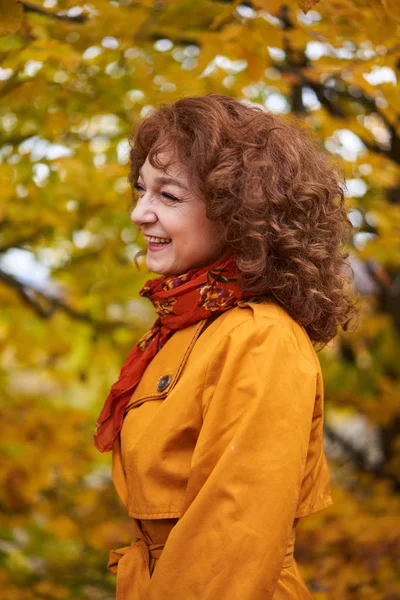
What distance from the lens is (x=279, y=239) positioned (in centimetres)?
164

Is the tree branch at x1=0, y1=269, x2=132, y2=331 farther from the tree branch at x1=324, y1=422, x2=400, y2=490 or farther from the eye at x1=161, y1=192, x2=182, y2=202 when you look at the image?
the tree branch at x1=324, y1=422, x2=400, y2=490

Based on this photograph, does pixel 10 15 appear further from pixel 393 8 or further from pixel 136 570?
pixel 136 570

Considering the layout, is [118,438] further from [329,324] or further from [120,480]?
[329,324]

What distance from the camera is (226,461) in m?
1.46

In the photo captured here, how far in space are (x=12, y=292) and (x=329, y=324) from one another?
2.25 m

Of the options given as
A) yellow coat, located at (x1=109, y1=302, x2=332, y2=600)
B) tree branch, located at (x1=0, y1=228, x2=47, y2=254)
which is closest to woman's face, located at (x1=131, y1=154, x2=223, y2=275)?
yellow coat, located at (x1=109, y1=302, x2=332, y2=600)

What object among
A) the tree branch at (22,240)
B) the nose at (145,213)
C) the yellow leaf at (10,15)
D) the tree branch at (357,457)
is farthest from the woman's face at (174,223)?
the tree branch at (357,457)

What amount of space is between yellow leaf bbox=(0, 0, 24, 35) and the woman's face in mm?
462

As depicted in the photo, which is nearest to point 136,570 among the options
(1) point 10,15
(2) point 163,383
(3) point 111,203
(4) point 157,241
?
(2) point 163,383

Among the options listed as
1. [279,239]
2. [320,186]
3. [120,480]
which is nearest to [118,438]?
[120,480]

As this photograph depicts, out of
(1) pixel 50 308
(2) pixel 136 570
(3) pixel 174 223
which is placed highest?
(3) pixel 174 223

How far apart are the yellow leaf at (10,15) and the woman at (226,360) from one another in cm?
41

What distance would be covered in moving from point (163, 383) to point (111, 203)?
190 cm

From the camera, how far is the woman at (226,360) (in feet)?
4.78
